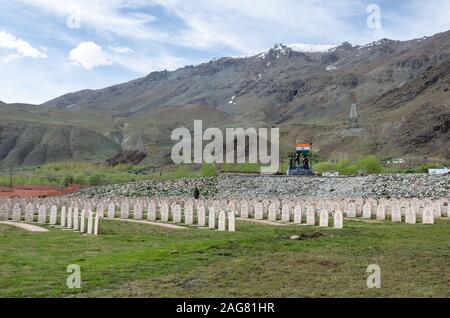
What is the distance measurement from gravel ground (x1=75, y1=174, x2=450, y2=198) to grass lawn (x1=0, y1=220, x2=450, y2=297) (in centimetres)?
2047

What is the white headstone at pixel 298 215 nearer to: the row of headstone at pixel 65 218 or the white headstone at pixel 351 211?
the white headstone at pixel 351 211

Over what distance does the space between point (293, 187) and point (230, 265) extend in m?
34.2

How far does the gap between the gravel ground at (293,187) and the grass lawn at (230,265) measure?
67.2 feet

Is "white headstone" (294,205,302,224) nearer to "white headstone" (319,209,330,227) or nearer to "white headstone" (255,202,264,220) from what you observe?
"white headstone" (319,209,330,227)

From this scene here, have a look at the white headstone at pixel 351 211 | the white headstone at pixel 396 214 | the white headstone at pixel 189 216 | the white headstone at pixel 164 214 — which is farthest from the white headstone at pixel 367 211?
the white headstone at pixel 164 214

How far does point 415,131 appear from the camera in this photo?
138 meters

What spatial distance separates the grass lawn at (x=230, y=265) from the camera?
403 inches

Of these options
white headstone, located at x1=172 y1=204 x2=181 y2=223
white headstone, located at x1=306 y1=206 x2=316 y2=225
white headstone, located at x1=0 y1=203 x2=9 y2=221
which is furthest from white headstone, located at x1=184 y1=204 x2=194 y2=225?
white headstone, located at x1=0 y1=203 x2=9 y2=221

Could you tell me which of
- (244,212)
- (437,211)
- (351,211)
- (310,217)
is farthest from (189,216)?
(437,211)

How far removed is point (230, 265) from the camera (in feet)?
41.7

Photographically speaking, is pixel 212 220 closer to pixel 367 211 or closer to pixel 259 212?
pixel 259 212
